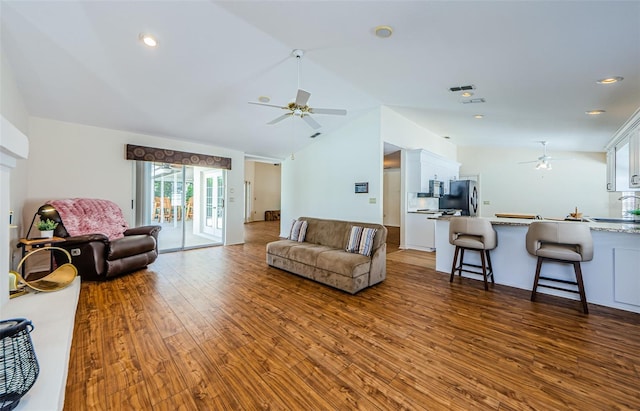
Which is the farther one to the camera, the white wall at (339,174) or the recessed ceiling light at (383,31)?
the white wall at (339,174)

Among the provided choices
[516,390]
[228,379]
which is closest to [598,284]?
[516,390]

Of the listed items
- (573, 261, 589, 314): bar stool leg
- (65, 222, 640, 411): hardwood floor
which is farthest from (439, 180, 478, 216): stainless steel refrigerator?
(573, 261, 589, 314): bar stool leg

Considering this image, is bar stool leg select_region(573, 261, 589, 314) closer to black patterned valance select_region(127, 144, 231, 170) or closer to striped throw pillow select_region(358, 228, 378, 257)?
striped throw pillow select_region(358, 228, 378, 257)

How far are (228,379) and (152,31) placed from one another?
3467 millimetres

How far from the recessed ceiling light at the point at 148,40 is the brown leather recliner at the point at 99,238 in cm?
270

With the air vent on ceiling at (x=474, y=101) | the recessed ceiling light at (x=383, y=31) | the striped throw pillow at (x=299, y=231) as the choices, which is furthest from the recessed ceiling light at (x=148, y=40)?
the air vent on ceiling at (x=474, y=101)

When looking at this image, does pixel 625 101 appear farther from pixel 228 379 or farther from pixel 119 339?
pixel 119 339

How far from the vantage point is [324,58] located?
133 inches

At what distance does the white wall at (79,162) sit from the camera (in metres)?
4.15

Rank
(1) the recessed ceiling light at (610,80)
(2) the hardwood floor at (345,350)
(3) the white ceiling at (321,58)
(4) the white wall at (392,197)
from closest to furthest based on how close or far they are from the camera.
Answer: (2) the hardwood floor at (345,350), (3) the white ceiling at (321,58), (1) the recessed ceiling light at (610,80), (4) the white wall at (392,197)

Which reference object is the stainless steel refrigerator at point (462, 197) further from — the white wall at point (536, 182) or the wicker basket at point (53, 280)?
the wicker basket at point (53, 280)

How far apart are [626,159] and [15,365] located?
6873 mm

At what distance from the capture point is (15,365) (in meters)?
1.26

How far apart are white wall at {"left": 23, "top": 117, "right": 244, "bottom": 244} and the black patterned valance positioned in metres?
0.19
